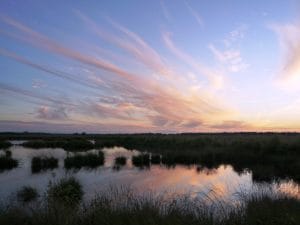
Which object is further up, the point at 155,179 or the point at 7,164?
the point at 7,164

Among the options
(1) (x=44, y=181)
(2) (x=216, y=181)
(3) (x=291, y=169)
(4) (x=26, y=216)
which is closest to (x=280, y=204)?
(4) (x=26, y=216)

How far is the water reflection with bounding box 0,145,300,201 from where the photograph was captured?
1612 centimetres

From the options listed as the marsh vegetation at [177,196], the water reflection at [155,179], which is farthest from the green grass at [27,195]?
the water reflection at [155,179]

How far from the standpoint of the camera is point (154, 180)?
65.1 ft

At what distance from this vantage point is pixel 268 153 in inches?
1211

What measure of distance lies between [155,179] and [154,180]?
48 centimetres

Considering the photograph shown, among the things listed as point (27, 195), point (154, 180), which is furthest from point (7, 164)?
point (27, 195)

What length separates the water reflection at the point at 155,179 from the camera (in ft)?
52.9

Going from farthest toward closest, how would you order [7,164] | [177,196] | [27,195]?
[7,164], [177,196], [27,195]

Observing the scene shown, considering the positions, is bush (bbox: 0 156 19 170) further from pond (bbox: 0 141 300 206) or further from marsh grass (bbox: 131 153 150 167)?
marsh grass (bbox: 131 153 150 167)

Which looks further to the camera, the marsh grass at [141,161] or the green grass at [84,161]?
the marsh grass at [141,161]

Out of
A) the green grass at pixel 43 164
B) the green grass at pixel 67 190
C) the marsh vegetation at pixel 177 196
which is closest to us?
the marsh vegetation at pixel 177 196

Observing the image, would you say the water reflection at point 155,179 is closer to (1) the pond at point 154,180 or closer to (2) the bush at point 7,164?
(1) the pond at point 154,180

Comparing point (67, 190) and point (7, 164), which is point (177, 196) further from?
point (7, 164)
